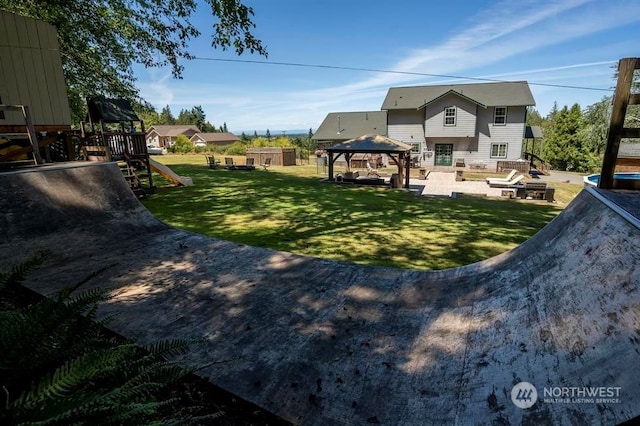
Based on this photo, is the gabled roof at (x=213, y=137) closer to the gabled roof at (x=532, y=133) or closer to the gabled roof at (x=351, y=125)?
the gabled roof at (x=351, y=125)

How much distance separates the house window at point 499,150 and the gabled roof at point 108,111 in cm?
3011

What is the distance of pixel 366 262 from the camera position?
6.45 metres

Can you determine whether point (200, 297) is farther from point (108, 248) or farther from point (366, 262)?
point (366, 262)

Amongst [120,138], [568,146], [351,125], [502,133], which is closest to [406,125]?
[351,125]

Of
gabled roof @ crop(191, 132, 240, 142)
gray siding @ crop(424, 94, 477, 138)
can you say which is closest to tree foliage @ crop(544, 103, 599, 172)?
gray siding @ crop(424, 94, 477, 138)

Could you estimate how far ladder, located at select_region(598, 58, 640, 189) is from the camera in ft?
12.1

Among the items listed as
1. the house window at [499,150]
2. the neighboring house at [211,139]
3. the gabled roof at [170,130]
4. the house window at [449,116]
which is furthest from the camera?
the gabled roof at [170,130]

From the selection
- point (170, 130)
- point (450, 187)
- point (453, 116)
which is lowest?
point (450, 187)

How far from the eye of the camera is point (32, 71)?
895 cm

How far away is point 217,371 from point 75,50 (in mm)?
17819

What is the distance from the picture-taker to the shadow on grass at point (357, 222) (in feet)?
24.0

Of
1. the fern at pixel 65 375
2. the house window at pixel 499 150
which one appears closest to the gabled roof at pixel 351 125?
the house window at pixel 499 150

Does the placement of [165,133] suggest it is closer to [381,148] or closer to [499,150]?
[499,150]

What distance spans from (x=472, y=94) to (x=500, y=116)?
11.8 feet
